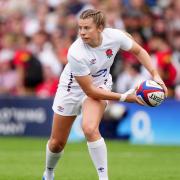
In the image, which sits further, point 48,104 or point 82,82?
point 48,104

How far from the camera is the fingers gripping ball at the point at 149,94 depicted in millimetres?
8076

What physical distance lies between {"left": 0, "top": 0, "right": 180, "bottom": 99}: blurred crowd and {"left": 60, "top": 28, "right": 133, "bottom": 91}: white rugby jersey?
6.83 meters

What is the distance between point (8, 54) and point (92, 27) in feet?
30.5

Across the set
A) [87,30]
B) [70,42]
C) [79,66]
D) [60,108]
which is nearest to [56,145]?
[60,108]

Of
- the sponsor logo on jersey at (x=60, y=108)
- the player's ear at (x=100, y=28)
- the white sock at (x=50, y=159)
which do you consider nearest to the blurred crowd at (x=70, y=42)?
the white sock at (x=50, y=159)

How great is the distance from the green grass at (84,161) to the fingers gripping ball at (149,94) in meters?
1.82

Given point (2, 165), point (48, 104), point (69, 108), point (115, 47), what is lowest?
point (48, 104)

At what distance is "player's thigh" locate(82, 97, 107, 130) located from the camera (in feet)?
26.7

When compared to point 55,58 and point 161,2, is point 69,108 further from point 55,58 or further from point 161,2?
point 161,2

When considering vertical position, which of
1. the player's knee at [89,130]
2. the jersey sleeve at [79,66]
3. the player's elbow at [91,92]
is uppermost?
the jersey sleeve at [79,66]

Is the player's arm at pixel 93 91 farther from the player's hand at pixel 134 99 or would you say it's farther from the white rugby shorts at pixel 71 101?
Answer: the white rugby shorts at pixel 71 101

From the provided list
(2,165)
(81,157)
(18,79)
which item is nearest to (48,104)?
(18,79)

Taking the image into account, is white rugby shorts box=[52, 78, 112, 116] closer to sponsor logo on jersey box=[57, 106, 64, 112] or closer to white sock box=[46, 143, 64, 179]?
sponsor logo on jersey box=[57, 106, 64, 112]

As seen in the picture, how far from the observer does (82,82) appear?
821 cm
